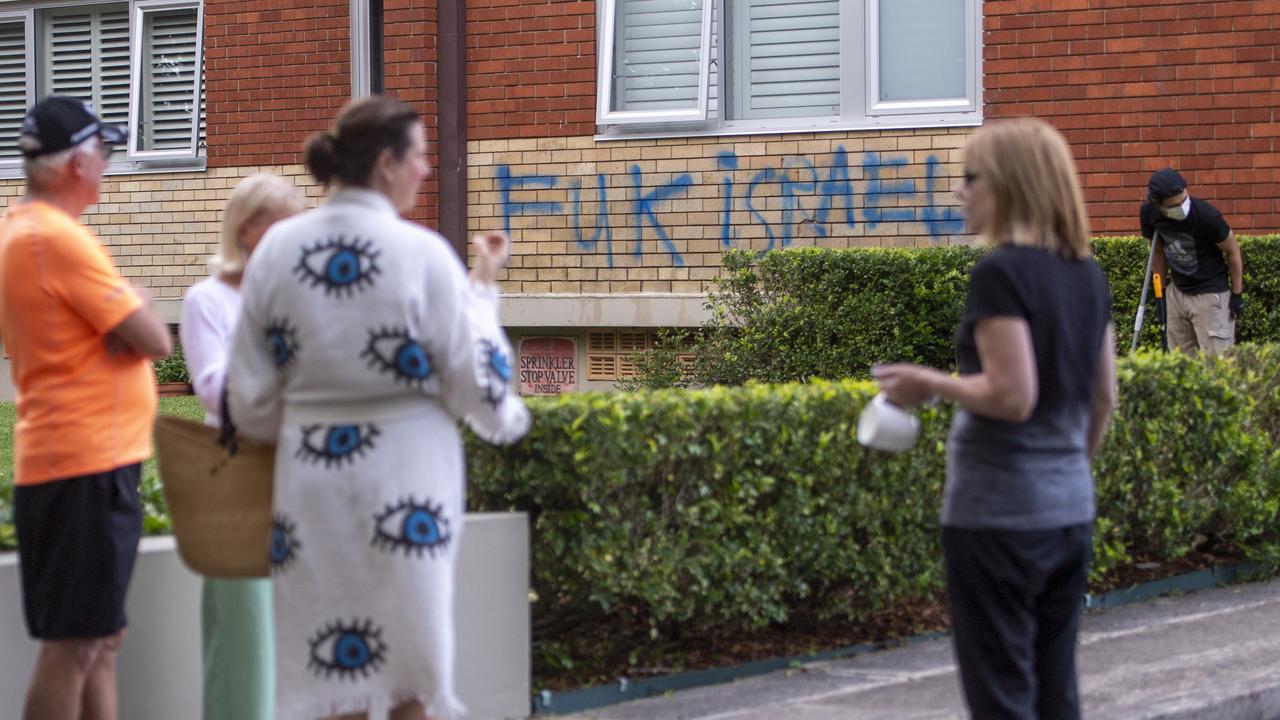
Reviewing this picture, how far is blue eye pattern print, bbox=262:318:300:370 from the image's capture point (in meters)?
3.66

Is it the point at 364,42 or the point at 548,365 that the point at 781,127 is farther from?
the point at 364,42

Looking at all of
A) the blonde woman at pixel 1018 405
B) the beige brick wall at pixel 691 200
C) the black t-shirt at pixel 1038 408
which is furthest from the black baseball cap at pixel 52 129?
the beige brick wall at pixel 691 200

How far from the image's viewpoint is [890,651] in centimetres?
637

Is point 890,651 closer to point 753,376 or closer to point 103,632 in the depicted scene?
point 103,632

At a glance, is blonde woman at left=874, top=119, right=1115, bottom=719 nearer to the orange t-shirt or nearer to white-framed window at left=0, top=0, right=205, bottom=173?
the orange t-shirt

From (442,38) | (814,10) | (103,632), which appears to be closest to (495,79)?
(442,38)

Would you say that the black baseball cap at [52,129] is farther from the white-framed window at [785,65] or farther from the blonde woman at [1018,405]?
the white-framed window at [785,65]

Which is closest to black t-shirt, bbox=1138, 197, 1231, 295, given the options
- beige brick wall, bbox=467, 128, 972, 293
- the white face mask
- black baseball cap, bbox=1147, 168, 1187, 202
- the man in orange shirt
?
the white face mask

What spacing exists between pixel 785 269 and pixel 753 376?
0.72 meters

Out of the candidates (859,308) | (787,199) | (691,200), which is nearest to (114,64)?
(691,200)

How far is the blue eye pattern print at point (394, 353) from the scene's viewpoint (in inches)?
141

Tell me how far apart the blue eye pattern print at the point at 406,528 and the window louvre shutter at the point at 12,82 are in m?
12.6

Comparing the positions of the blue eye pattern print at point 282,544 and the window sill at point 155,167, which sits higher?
the window sill at point 155,167

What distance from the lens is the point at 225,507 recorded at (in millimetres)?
3957
